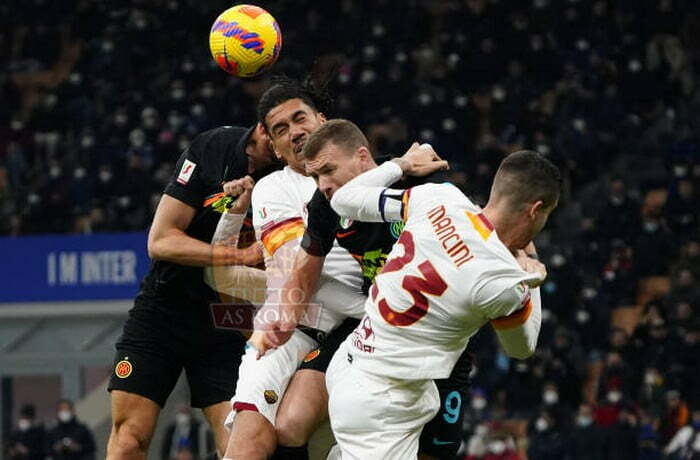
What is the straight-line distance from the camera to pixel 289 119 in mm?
7707

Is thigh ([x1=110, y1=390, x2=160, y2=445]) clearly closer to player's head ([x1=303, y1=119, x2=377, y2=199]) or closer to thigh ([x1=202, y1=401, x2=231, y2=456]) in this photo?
thigh ([x1=202, y1=401, x2=231, y2=456])

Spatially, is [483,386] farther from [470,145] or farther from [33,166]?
[33,166]

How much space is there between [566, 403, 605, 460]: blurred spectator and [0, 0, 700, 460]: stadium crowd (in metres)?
0.02

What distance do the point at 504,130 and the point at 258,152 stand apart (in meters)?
14.1

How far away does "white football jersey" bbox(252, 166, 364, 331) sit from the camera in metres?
7.43

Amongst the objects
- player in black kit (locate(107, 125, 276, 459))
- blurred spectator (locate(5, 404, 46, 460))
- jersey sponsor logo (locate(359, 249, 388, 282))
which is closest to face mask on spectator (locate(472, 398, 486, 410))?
blurred spectator (locate(5, 404, 46, 460))

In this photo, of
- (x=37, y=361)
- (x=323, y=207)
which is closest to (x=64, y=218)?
(x=37, y=361)

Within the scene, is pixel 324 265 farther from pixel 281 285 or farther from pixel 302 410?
pixel 302 410

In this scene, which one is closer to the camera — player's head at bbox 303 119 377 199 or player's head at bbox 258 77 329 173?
player's head at bbox 303 119 377 199

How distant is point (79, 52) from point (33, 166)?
3.17 metres

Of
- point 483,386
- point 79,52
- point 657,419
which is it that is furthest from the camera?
point 79,52

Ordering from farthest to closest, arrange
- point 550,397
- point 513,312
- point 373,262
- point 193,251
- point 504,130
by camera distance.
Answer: point 504,130
point 550,397
point 193,251
point 373,262
point 513,312

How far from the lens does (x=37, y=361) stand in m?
21.3

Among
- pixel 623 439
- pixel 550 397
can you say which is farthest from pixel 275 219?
pixel 550 397
